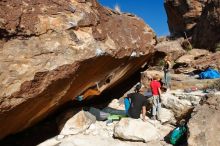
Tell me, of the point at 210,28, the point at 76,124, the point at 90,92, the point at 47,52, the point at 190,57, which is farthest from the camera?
the point at 210,28

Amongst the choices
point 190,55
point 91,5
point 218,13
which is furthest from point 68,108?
point 218,13

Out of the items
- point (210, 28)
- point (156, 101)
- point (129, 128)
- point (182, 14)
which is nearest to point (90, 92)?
point (129, 128)

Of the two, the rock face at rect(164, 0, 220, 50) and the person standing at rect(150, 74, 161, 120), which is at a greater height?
the rock face at rect(164, 0, 220, 50)

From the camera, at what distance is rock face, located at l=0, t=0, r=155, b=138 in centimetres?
644

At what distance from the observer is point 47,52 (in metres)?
6.99

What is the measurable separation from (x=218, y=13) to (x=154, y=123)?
43.6 ft

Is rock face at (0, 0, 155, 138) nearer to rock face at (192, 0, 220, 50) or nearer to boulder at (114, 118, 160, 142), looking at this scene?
boulder at (114, 118, 160, 142)

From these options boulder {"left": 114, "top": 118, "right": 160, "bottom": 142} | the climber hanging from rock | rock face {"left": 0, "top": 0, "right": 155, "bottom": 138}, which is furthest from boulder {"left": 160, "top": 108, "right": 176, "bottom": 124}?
rock face {"left": 0, "top": 0, "right": 155, "bottom": 138}

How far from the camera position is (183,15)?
35125 mm

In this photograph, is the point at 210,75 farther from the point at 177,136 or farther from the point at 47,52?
the point at 47,52

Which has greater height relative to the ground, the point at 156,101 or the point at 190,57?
the point at 190,57

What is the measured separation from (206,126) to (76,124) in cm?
366

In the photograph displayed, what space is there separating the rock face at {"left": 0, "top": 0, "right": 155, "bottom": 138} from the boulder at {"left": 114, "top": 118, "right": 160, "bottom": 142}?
1558 mm

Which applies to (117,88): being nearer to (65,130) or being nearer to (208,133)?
(65,130)
